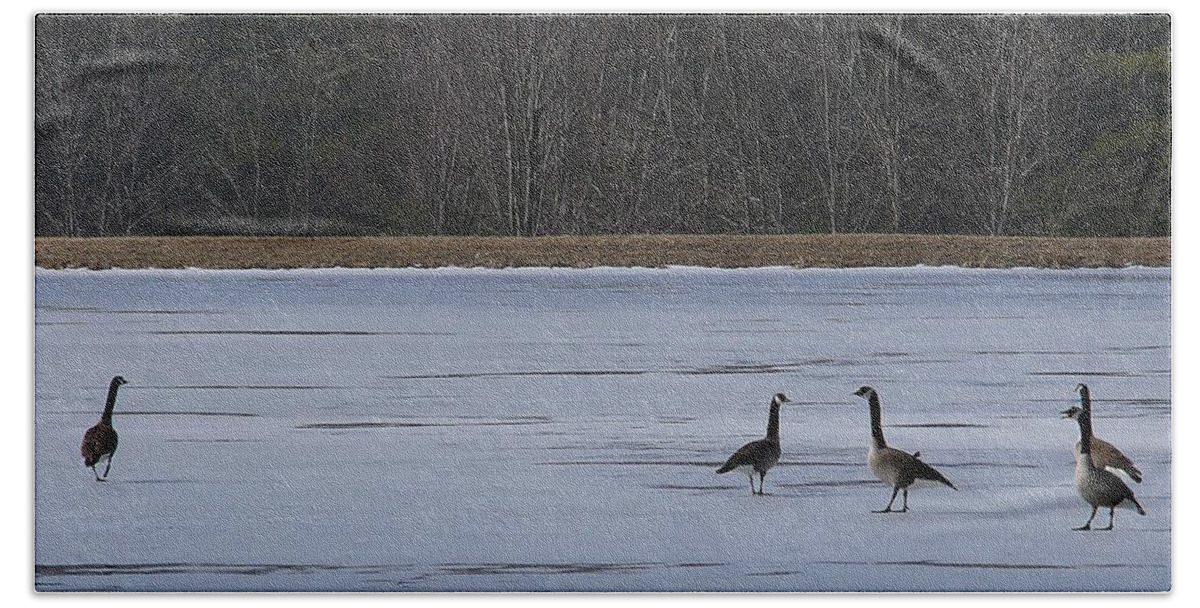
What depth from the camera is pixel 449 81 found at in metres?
5.28

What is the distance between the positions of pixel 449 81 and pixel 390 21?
7.4 inches

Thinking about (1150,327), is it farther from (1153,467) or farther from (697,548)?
(697,548)

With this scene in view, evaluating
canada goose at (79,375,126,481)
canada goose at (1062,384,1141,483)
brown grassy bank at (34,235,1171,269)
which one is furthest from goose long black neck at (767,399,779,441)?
canada goose at (79,375,126,481)

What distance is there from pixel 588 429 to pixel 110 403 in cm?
106

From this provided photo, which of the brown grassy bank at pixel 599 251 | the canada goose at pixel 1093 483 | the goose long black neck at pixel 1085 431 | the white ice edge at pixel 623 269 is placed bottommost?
the canada goose at pixel 1093 483

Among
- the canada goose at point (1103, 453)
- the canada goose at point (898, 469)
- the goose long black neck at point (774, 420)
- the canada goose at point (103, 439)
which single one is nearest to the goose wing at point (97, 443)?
Result: the canada goose at point (103, 439)

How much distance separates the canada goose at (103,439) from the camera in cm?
525

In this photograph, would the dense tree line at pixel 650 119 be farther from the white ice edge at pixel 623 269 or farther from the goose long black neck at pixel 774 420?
the goose long black neck at pixel 774 420

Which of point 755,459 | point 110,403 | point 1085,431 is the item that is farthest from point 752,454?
point 110,403

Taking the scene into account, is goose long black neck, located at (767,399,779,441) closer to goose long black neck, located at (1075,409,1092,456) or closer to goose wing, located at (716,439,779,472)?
goose wing, located at (716,439,779,472)

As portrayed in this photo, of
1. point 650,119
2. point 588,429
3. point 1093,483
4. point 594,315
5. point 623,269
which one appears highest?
point 650,119

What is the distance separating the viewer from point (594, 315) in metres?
5.26

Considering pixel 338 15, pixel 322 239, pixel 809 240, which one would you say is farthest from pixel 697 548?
pixel 338 15

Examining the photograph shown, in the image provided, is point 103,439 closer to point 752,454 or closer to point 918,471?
point 752,454
